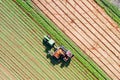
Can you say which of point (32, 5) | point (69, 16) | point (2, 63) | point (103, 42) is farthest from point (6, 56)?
point (103, 42)

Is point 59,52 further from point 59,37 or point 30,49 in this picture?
point 30,49

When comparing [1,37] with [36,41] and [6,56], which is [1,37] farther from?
[36,41]

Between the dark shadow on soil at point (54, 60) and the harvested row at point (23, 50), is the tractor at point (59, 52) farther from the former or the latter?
the harvested row at point (23, 50)

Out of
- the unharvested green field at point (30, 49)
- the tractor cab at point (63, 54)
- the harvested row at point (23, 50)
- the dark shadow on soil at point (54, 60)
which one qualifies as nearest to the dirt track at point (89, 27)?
the unharvested green field at point (30, 49)

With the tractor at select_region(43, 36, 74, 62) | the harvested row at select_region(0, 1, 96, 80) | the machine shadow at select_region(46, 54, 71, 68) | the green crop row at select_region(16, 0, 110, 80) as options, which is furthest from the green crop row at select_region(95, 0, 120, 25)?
the machine shadow at select_region(46, 54, 71, 68)

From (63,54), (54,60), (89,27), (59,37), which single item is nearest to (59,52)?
(63,54)
